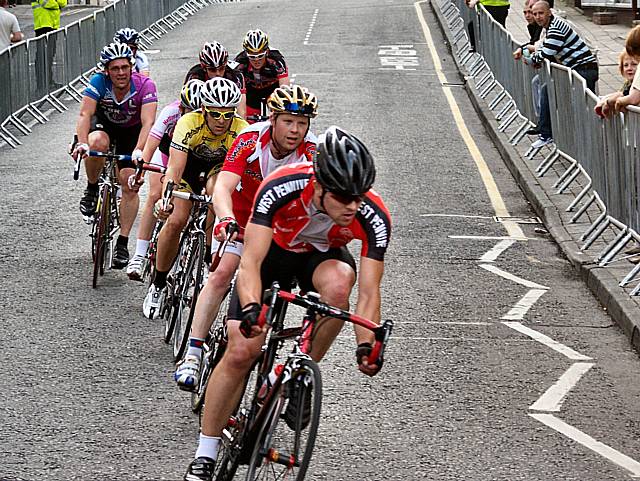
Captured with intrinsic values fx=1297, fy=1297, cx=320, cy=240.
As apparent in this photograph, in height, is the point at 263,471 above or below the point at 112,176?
above

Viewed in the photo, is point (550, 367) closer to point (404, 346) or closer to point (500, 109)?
point (404, 346)

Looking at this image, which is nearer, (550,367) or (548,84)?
(550,367)

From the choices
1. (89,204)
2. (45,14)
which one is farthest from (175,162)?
(45,14)

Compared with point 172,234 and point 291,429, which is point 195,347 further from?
point 291,429

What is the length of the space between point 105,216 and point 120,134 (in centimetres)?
85

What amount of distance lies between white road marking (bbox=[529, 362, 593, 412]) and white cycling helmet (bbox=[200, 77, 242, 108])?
2.83m

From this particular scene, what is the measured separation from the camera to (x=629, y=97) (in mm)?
10883

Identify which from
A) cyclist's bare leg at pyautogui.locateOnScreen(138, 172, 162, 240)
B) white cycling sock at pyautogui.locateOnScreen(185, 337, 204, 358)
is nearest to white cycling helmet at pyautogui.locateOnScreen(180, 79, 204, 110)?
cyclist's bare leg at pyautogui.locateOnScreen(138, 172, 162, 240)

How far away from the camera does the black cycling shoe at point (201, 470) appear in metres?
6.00

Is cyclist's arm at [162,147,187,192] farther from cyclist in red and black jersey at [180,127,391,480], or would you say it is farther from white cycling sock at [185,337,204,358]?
cyclist in red and black jersey at [180,127,391,480]

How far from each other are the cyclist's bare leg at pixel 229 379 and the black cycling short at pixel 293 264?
0.43m

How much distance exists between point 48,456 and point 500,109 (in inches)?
609

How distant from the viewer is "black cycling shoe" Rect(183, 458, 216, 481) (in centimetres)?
600

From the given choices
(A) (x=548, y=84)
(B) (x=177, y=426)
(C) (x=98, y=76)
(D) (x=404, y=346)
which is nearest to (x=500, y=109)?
(A) (x=548, y=84)
